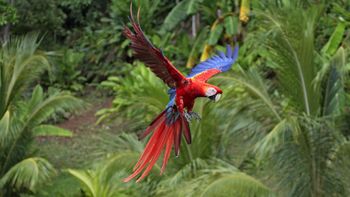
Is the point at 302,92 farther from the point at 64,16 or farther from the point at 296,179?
the point at 64,16

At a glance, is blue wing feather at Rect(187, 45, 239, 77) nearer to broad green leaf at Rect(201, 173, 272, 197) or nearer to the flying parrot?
the flying parrot

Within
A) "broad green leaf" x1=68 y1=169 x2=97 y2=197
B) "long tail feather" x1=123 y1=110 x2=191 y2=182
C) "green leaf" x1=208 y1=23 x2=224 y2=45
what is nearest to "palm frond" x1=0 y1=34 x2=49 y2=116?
"broad green leaf" x1=68 y1=169 x2=97 y2=197

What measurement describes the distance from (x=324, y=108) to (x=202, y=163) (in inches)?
51.3

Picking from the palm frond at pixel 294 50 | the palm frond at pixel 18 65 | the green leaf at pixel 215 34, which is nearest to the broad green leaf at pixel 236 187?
the palm frond at pixel 294 50

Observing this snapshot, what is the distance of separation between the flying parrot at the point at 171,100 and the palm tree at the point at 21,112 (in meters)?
4.77

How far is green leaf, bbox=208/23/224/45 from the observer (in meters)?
11.4

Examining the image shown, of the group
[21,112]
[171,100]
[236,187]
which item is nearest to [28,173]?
[21,112]

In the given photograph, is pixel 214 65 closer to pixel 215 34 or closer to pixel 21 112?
pixel 21 112

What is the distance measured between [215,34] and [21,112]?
5209 millimetres

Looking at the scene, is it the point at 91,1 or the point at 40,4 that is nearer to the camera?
the point at 40,4

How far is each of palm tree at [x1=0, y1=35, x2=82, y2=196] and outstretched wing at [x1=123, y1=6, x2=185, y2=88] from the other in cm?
484

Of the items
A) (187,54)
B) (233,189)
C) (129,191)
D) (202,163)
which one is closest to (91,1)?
(187,54)

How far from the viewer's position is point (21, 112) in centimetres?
737

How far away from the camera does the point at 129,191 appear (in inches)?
280
